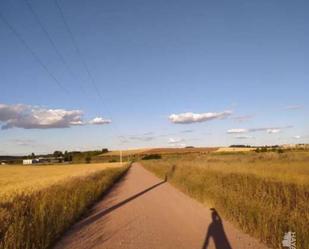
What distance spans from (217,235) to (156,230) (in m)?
1.71

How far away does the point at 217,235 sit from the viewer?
9125 mm

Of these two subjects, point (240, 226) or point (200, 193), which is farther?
point (200, 193)

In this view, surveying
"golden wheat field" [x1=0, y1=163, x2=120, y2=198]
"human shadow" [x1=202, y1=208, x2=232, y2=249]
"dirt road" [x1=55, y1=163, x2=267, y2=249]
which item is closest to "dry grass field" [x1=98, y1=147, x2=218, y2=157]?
"golden wheat field" [x1=0, y1=163, x2=120, y2=198]

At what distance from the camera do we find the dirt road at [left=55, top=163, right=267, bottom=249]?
27.3ft

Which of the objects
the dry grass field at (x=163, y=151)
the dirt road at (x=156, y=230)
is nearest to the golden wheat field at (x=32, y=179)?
the dirt road at (x=156, y=230)

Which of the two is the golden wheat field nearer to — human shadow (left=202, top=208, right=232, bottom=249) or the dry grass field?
human shadow (left=202, top=208, right=232, bottom=249)

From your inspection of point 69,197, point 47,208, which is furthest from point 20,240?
point 69,197

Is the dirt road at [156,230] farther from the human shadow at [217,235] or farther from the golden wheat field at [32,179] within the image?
the golden wheat field at [32,179]

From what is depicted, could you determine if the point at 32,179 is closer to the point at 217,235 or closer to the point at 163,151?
the point at 217,235

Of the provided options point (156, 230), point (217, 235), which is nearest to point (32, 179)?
point (156, 230)

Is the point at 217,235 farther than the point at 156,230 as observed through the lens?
No

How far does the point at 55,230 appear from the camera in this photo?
30.7 feet

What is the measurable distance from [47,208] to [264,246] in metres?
6.30

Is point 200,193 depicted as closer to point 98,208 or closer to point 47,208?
point 98,208
